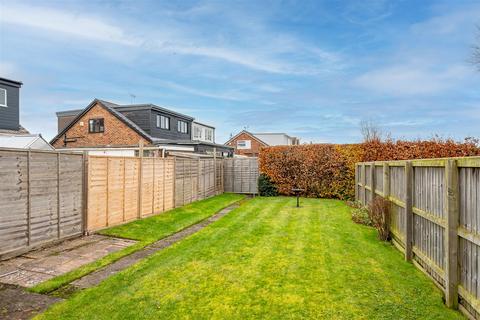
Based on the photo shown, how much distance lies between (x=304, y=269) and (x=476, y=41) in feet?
59.6

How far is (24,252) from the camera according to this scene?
6773mm

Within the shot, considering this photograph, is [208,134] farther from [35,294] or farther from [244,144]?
[35,294]

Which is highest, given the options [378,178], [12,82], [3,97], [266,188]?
[12,82]

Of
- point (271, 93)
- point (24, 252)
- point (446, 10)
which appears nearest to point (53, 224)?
point (24, 252)

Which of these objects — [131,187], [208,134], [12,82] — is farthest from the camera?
[208,134]

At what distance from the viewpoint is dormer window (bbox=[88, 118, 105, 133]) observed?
2802cm

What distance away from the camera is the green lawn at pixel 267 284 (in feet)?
13.8

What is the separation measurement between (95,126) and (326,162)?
20.6 metres

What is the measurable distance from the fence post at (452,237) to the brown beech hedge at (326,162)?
491 inches

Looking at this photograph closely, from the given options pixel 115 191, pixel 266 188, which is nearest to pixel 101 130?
pixel 266 188

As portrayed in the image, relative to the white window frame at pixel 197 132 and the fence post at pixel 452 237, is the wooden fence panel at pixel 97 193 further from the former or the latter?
the white window frame at pixel 197 132

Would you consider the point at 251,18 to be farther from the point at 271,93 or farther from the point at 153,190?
the point at 271,93

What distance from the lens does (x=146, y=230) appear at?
31.3ft

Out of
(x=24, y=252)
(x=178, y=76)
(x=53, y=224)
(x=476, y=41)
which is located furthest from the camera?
Result: (x=178, y=76)
